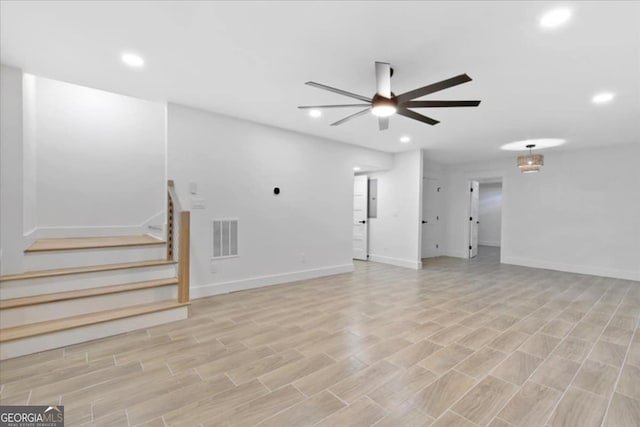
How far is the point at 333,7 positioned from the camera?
190 cm

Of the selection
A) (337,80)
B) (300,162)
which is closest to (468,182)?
(300,162)

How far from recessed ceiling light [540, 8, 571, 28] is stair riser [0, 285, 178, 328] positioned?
4292 millimetres

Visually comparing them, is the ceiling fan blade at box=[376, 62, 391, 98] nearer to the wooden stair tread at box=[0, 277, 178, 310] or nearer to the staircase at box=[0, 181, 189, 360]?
the staircase at box=[0, 181, 189, 360]

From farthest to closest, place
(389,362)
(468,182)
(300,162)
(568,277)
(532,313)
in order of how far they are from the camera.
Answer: (468,182), (568,277), (300,162), (532,313), (389,362)

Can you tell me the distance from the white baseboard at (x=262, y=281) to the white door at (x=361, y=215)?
148 cm

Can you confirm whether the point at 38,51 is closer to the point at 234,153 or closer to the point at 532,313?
the point at 234,153

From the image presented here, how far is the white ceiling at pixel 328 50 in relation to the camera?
6.40 feet

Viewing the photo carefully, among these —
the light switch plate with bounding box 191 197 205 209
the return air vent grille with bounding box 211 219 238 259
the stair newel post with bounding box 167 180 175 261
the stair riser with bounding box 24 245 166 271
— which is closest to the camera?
the stair riser with bounding box 24 245 166 271

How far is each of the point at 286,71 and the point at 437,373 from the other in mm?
3049

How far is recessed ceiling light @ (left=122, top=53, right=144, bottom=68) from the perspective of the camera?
260 cm

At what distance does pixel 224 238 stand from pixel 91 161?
2.41 m

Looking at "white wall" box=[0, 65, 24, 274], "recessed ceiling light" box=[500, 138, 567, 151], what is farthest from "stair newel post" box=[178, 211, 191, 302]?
"recessed ceiling light" box=[500, 138, 567, 151]

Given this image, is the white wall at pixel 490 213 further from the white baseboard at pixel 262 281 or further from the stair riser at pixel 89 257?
the stair riser at pixel 89 257

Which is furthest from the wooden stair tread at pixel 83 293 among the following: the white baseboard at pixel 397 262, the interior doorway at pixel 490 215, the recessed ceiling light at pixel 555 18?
the interior doorway at pixel 490 215
